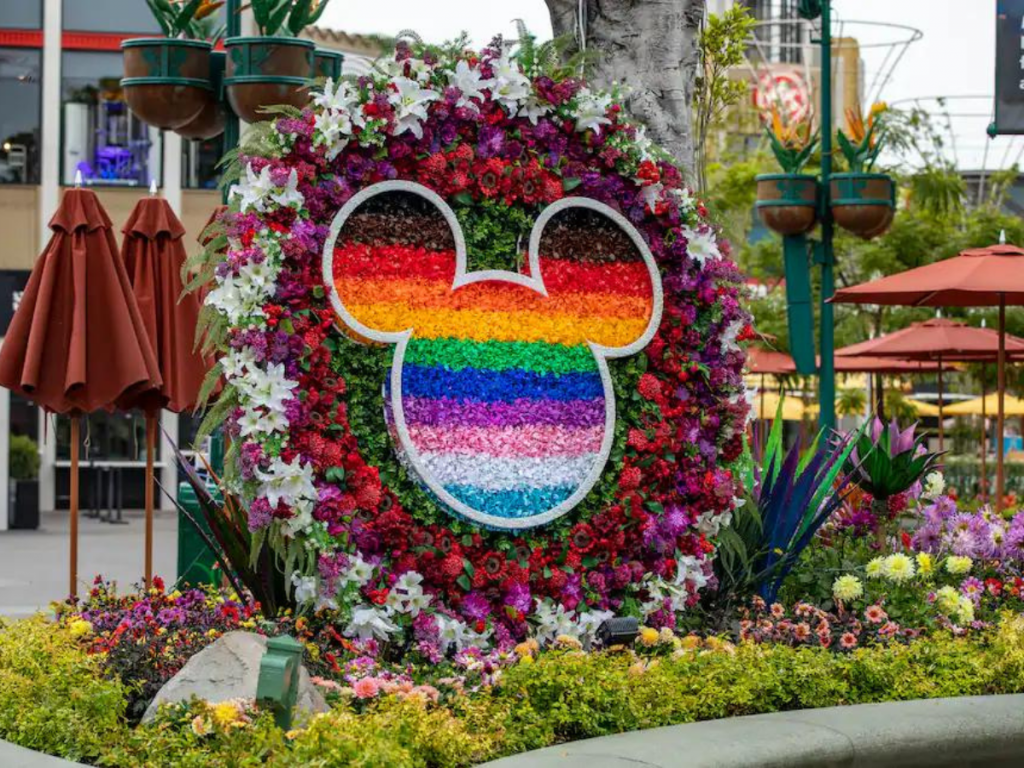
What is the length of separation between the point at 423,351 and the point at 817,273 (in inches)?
1122

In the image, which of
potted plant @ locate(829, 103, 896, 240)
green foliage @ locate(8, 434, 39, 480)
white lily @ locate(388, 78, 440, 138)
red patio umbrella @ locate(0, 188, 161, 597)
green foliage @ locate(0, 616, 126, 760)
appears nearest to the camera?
green foliage @ locate(0, 616, 126, 760)

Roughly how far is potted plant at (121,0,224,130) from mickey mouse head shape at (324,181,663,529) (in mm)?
4023

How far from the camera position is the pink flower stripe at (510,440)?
810 centimetres

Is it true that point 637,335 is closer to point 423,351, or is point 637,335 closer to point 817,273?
point 423,351

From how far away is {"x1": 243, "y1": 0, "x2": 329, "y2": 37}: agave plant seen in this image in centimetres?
1147

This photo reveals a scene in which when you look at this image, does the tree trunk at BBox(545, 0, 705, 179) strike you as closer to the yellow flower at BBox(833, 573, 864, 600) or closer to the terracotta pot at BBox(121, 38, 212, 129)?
the yellow flower at BBox(833, 573, 864, 600)

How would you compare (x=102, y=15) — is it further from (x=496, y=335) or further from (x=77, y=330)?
(x=496, y=335)

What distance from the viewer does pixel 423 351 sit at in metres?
8.15

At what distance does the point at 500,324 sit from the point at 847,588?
2248 millimetres

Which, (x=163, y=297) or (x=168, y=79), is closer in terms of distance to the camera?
Answer: (x=163, y=297)

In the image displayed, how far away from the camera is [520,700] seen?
21.9 ft

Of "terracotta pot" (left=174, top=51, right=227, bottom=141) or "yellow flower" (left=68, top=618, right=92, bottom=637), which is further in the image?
"terracotta pot" (left=174, top=51, right=227, bottom=141)

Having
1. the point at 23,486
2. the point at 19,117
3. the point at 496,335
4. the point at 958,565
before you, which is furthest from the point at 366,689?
the point at 19,117

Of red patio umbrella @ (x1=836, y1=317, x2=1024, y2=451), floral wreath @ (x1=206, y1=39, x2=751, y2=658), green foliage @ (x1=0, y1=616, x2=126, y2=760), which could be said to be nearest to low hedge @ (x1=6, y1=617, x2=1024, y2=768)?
green foliage @ (x1=0, y1=616, x2=126, y2=760)
